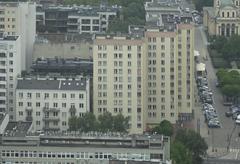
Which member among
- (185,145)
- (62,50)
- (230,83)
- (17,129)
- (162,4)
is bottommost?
(185,145)

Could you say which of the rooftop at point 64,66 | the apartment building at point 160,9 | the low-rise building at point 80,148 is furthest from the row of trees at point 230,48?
the low-rise building at point 80,148

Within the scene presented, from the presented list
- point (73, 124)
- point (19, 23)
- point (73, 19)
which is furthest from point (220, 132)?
point (73, 19)

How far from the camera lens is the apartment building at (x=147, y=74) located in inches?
3438

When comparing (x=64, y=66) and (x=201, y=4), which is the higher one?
(x=201, y=4)

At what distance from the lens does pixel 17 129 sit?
7788cm

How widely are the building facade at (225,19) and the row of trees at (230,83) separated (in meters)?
23.6

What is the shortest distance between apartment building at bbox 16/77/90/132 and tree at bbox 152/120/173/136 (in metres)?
5.64

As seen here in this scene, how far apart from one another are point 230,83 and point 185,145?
79.3 feet

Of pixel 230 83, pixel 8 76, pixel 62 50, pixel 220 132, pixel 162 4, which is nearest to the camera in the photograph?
pixel 8 76

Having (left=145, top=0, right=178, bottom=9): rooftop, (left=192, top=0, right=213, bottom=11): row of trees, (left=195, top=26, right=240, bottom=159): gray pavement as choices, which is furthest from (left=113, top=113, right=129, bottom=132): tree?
(left=192, top=0, right=213, bottom=11): row of trees

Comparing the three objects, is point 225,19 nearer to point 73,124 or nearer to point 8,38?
point 8,38

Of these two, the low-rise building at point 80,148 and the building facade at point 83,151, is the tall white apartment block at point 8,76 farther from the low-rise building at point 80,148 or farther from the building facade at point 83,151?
the building facade at point 83,151

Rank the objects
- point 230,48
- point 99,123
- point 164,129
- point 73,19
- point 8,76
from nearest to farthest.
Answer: point 99,123 < point 164,129 < point 8,76 < point 230,48 < point 73,19

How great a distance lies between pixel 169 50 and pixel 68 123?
12.1m
